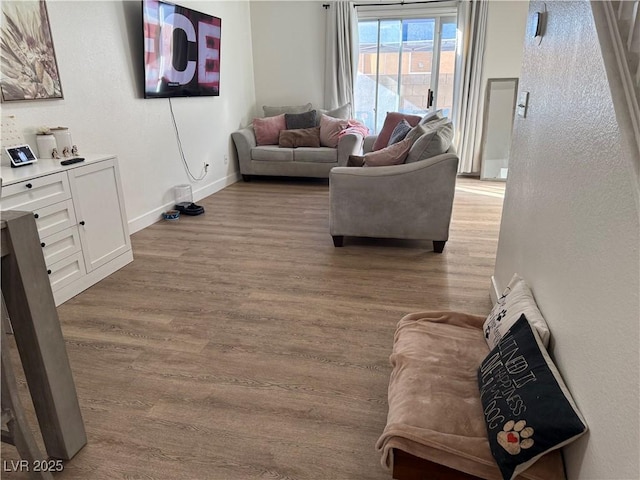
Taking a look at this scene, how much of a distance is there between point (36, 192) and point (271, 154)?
342cm

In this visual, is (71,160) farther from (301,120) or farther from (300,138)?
(301,120)

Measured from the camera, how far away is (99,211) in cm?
291

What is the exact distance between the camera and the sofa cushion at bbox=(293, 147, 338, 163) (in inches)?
215

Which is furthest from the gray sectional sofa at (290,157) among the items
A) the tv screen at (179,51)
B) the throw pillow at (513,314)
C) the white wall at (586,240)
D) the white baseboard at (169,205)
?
the throw pillow at (513,314)

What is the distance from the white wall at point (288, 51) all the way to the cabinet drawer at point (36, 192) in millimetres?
4211

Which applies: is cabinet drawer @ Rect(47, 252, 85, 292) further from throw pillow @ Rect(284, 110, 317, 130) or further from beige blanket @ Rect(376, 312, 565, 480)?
throw pillow @ Rect(284, 110, 317, 130)

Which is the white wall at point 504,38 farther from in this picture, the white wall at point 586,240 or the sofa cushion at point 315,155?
the white wall at point 586,240

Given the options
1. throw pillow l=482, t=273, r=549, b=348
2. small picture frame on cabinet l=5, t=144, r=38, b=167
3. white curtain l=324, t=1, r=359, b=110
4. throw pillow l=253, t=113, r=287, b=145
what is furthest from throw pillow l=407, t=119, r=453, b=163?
white curtain l=324, t=1, r=359, b=110

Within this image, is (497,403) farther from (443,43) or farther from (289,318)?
(443,43)

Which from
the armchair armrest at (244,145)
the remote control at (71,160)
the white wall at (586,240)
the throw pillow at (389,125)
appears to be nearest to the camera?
the white wall at (586,240)

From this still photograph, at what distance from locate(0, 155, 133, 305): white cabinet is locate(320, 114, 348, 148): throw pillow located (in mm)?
3077

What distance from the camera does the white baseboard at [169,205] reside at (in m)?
3.98

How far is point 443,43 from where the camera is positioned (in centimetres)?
576

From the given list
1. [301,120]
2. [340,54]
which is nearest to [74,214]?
[301,120]
